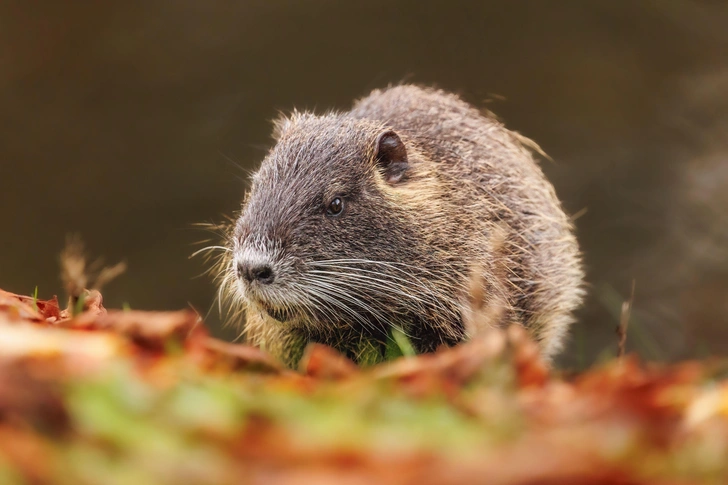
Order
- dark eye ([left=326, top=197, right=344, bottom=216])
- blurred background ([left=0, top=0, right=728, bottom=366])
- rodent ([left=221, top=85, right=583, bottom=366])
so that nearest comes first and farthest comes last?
rodent ([left=221, top=85, right=583, bottom=366])
dark eye ([left=326, top=197, right=344, bottom=216])
blurred background ([left=0, top=0, right=728, bottom=366])

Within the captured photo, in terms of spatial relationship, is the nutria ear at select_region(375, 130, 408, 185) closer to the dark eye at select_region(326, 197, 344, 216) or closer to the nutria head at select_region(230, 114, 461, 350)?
the nutria head at select_region(230, 114, 461, 350)

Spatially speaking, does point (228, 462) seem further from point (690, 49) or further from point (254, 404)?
point (690, 49)

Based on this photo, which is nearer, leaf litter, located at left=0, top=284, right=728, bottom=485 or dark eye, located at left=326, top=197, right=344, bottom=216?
leaf litter, located at left=0, top=284, right=728, bottom=485

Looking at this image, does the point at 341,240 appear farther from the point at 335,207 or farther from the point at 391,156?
the point at 391,156

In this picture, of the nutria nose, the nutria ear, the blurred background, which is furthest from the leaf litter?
the blurred background

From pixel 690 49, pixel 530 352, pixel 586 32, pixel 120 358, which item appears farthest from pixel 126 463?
pixel 690 49

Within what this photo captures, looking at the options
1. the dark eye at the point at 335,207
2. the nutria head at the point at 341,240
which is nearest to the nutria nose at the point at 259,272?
the nutria head at the point at 341,240

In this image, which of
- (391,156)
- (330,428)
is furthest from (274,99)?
(330,428)
